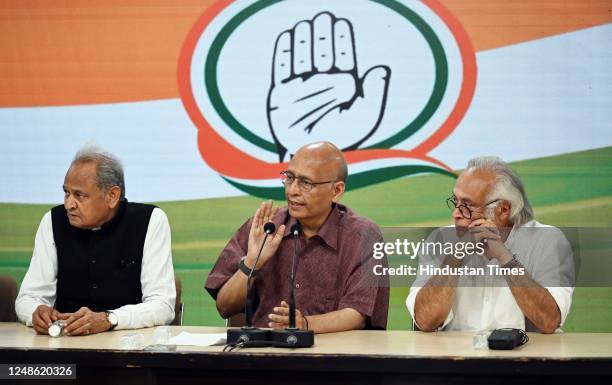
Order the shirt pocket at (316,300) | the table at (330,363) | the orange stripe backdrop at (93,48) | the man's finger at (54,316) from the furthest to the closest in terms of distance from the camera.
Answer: the orange stripe backdrop at (93,48), the shirt pocket at (316,300), the man's finger at (54,316), the table at (330,363)

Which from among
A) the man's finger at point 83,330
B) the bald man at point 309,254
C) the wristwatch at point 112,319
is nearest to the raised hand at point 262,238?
the bald man at point 309,254

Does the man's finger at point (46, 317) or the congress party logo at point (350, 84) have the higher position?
the congress party logo at point (350, 84)

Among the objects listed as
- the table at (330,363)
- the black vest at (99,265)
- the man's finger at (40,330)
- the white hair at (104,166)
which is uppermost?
the white hair at (104,166)

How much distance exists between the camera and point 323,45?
15.5 ft

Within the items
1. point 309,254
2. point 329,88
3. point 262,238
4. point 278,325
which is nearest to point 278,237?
point 262,238

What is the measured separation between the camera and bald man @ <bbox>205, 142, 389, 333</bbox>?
12.1 ft

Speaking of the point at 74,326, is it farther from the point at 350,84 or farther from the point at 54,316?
the point at 350,84

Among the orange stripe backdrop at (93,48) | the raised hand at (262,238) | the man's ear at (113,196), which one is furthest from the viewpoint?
the orange stripe backdrop at (93,48)

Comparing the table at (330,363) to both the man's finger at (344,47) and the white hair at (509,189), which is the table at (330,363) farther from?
the man's finger at (344,47)

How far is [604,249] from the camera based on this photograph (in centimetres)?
462

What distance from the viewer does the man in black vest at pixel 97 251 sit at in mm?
3904

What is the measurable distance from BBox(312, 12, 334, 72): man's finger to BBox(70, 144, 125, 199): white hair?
4.14ft

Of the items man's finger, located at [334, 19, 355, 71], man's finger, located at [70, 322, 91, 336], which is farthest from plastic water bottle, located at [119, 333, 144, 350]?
man's finger, located at [334, 19, 355, 71]

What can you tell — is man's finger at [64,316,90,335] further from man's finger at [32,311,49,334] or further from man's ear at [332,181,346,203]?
man's ear at [332,181,346,203]
